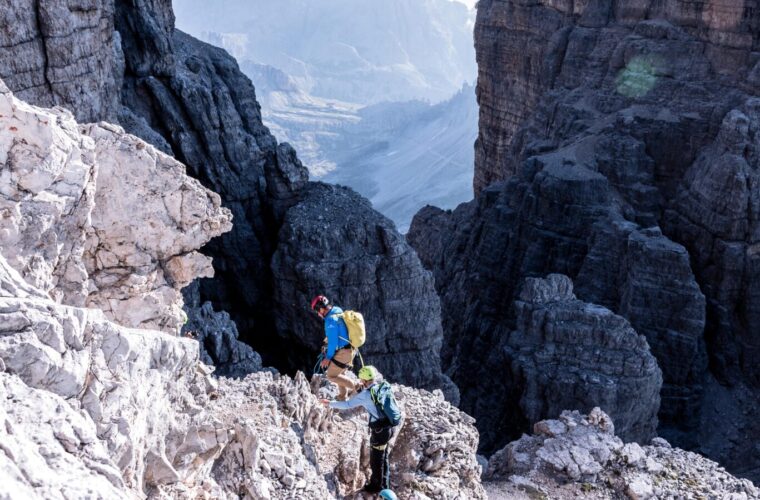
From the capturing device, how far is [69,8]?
1811 cm

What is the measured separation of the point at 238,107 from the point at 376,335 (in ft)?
34.6

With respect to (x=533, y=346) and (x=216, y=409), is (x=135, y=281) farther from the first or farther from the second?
(x=533, y=346)

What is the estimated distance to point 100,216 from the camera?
9.82m

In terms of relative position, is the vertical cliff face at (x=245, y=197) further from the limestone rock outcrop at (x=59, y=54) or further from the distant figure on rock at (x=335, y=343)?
the distant figure on rock at (x=335, y=343)

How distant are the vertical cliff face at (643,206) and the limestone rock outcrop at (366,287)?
940cm

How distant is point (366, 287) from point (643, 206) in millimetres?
21273

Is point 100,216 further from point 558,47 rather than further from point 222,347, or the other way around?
point 558,47

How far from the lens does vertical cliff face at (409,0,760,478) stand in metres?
33.9

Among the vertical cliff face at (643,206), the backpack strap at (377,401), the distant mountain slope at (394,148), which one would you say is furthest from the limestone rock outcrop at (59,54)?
the distant mountain slope at (394,148)

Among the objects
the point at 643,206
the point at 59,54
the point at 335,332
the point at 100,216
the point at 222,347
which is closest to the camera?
the point at 100,216

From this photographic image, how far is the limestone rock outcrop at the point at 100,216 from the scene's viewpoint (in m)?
8.05

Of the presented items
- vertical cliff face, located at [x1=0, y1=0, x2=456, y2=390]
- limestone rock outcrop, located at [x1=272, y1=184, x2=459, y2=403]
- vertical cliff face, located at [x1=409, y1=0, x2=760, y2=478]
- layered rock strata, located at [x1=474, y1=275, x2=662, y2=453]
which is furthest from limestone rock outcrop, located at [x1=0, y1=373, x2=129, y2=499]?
vertical cliff face, located at [x1=409, y1=0, x2=760, y2=478]

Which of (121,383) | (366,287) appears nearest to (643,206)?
(366,287)

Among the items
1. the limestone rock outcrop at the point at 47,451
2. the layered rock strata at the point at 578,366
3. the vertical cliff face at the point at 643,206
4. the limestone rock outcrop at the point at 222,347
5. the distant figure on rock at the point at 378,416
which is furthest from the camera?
the vertical cliff face at the point at 643,206
